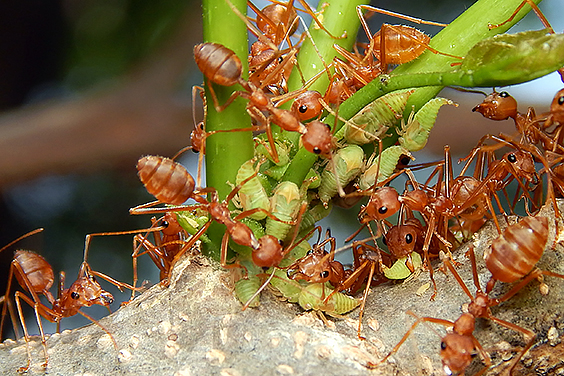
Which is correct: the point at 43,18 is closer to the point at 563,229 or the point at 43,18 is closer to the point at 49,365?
the point at 49,365

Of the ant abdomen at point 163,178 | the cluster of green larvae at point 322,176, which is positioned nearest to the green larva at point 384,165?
the cluster of green larvae at point 322,176

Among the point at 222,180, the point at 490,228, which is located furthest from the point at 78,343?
the point at 490,228

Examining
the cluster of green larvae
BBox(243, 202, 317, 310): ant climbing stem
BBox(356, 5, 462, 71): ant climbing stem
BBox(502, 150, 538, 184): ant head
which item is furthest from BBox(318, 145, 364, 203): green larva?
BBox(502, 150, 538, 184): ant head

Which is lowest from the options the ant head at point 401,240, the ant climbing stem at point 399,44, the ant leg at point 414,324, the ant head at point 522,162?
the ant leg at point 414,324

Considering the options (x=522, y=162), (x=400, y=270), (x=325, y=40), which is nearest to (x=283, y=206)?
(x=400, y=270)

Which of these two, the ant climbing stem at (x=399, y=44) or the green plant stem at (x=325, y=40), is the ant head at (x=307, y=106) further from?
the ant climbing stem at (x=399, y=44)

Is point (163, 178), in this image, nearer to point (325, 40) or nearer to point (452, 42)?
point (325, 40)
